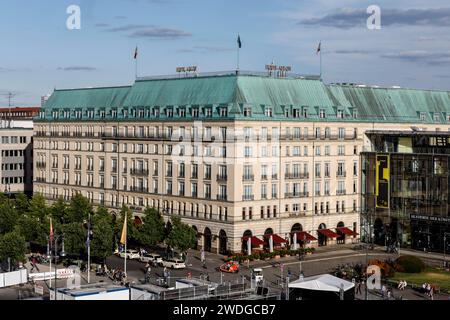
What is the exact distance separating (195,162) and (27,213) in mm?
33288

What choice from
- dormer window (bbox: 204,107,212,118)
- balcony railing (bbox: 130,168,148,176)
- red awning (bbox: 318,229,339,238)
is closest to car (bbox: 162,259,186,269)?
dormer window (bbox: 204,107,212,118)

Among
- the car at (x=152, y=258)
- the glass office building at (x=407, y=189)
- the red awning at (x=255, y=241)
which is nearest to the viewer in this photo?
the car at (x=152, y=258)

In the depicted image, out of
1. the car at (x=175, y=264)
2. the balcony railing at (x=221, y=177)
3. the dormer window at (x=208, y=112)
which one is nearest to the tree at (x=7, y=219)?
the car at (x=175, y=264)

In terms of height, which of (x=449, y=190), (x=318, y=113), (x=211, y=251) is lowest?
(x=211, y=251)

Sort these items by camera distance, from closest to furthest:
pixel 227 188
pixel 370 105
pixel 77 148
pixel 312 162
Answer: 1. pixel 227 188
2. pixel 312 162
3. pixel 370 105
4. pixel 77 148

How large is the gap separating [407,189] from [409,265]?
20015 mm

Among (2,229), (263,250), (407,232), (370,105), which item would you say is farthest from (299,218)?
(2,229)

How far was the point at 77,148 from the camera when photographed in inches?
5940

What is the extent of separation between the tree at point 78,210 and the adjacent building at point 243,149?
7.28 meters

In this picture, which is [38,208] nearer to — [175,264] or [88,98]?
[88,98]

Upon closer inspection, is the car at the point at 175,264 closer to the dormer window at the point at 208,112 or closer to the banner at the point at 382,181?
the dormer window at the point at 208,112

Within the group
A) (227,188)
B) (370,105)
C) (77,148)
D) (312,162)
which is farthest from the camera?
(77,148)

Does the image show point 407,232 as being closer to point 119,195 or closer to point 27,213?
point 119,195

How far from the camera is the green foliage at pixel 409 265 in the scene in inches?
4210
